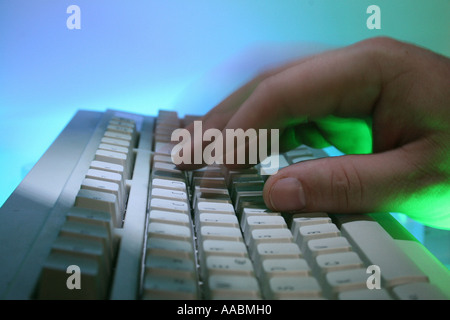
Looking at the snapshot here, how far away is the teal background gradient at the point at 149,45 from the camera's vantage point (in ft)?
3.98

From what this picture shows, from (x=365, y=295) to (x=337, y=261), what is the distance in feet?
0.22

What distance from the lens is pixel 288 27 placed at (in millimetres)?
1279

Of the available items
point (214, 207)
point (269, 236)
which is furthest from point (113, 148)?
point (269, 236)

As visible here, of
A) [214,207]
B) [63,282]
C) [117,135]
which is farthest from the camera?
[117,135]

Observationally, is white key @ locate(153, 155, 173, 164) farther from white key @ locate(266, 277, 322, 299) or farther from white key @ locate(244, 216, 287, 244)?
white key @ locate(266, 277, 322, 299)

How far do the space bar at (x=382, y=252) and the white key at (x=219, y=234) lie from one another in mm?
158

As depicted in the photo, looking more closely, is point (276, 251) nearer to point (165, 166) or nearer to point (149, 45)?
point (165, 166)

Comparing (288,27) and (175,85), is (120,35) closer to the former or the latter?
(175,85)

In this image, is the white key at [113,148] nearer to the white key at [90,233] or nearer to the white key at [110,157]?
the white key at [110,157]

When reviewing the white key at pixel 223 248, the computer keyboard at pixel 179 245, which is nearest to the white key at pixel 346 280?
the computer keyboard at pixel 179 245

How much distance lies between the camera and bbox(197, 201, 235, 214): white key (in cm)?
63

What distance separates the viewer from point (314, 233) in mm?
573

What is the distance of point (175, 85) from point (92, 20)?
0.30 meters

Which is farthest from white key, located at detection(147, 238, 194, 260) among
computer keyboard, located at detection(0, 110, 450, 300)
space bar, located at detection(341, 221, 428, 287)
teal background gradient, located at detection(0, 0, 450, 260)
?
teal background gradient, located at detection(0, 0, 450, 260)
